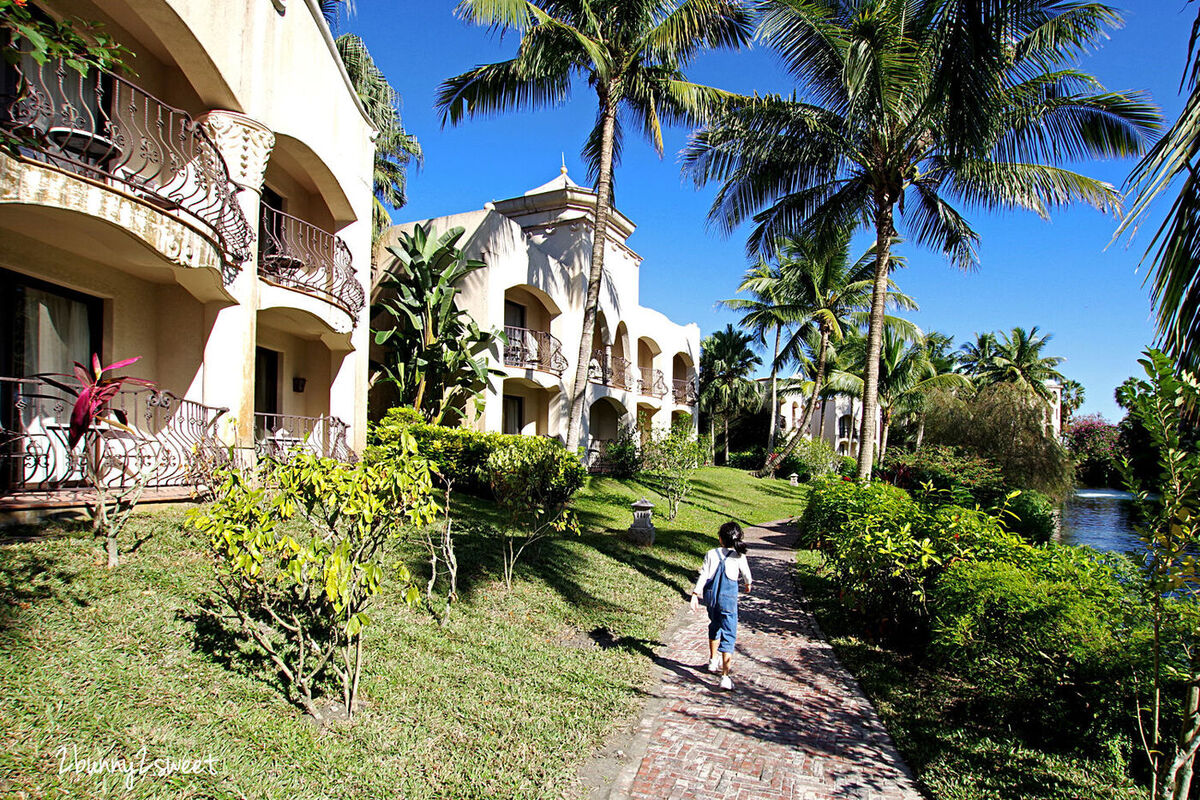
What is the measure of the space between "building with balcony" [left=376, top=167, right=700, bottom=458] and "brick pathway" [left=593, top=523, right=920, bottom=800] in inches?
317

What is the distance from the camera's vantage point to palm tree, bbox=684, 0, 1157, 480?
408 inches

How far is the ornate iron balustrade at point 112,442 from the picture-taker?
6.28 metres

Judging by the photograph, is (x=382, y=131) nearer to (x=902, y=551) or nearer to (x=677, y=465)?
(x=677, y=465)

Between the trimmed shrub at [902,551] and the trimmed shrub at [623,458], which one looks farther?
the trimmed shrub at [623,458]

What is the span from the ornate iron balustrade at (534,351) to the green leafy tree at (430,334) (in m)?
2.62

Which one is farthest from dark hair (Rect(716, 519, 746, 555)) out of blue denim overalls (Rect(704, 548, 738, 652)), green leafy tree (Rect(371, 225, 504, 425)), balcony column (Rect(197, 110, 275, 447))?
green leafy tree (Rect(371, 225, 504, 425))

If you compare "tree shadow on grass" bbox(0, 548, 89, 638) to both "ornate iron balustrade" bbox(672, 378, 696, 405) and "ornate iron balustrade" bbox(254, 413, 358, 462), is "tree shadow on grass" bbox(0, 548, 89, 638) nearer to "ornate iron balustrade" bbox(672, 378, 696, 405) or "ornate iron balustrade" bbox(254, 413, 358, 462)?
"ornate iron balustrade" bbox(254, 413, 358, 462)

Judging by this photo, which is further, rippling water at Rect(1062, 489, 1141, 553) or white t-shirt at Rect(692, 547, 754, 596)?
rippling water at Rect(1062, 489, 1141, 553)

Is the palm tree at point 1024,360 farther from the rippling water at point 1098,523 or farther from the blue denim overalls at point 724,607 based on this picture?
Answer: the blue denim overalls at point 724,607

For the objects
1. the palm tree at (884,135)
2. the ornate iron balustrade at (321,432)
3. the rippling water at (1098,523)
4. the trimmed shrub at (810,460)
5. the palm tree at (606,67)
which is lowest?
the rippling water at (1098,523)

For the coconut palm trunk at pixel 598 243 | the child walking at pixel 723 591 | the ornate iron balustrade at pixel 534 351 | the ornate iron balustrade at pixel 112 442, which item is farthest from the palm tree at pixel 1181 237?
the ornate iron balustrade at pixel 534 351

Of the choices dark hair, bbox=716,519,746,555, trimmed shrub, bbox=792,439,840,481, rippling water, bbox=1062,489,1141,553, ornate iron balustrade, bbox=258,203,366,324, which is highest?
ornate iron balustrade, bbox=258,203,366,324

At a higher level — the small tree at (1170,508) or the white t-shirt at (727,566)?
the small tree at (1170,508)

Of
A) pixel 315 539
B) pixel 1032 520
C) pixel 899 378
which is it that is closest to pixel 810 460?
pixel 899 378
